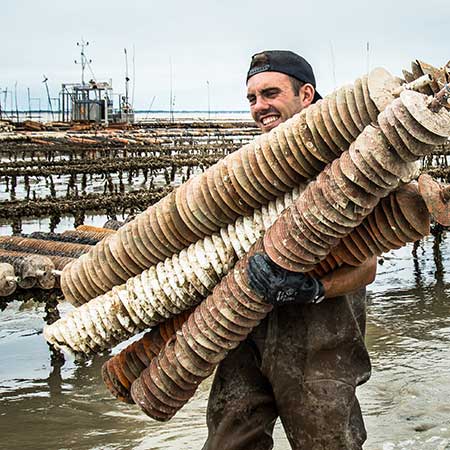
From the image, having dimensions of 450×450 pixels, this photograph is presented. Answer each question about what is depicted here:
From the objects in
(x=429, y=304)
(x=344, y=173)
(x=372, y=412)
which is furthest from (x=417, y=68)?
(x=429, y=304)

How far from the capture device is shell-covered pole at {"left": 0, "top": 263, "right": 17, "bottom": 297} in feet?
21.0

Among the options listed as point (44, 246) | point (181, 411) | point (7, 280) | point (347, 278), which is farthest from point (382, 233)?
point (44, 246)

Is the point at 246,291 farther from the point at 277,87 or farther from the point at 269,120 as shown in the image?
the point at 277,87

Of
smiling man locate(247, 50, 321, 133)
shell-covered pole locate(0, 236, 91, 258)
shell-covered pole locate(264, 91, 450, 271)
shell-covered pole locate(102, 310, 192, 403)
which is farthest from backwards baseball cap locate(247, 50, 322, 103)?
shell-covered pole locate(0, 236, 91, 258)

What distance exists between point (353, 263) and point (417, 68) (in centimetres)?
78

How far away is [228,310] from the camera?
2.93 m

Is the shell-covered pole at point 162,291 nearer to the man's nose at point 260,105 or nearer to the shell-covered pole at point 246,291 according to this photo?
the shell-covered pole at point 246,291

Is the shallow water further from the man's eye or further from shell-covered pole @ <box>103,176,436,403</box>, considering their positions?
the man's eye

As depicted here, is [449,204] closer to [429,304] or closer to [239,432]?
[239,432]

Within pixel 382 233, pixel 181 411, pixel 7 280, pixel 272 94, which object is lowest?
pixel 181 411

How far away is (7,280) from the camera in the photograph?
6418mm

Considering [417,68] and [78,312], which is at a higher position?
[417,68]

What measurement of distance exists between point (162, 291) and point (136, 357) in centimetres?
42

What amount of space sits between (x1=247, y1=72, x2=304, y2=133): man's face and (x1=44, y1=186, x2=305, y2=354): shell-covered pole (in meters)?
0.64
